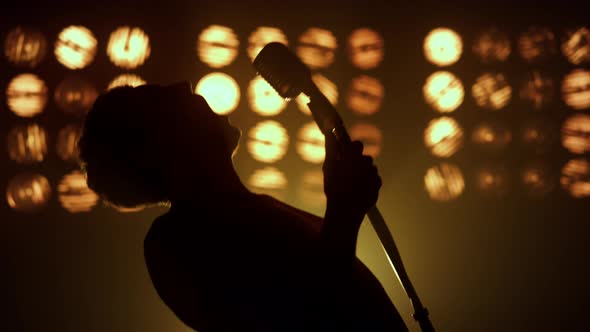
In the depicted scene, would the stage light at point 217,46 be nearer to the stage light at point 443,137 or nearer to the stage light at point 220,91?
the stage light at point 220,91

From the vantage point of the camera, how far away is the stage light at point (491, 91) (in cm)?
→ 132

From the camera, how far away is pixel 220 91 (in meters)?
1.27

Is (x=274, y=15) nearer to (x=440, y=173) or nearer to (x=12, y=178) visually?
(x=440, y=173)

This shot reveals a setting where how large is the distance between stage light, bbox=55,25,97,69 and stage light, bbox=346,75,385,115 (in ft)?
2.45

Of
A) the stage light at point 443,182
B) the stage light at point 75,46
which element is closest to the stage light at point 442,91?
the stage light at point 443,182

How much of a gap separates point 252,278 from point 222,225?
77mm

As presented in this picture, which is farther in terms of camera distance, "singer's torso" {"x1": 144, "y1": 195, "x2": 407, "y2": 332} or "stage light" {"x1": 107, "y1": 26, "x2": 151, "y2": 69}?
"stage light" {"x1": 107, "y1": 26, "x2": 151, "y2": 69}

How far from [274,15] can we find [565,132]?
94 centimetres

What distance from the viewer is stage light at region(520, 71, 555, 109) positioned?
1329 millimetres

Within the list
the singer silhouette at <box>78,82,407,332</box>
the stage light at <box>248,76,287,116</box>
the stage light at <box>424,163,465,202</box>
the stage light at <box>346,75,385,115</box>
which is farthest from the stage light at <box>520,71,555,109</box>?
the singer silhouette at <box>78,82,407,332</box>

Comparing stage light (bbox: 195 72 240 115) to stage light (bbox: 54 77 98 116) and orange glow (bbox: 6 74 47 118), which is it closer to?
stage light (bbox: 54 77 98 116)

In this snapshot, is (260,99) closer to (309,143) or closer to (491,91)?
(309,143)

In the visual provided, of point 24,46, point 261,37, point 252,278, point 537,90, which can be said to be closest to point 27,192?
point 24,46

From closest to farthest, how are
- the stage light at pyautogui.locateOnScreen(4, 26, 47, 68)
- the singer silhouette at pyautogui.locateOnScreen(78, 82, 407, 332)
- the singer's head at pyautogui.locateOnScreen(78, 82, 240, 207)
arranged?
the singer silhouette at pyautogui.locateOnScreen(78, 82, 407, 332)
the singer's head at pyautogui.locateOnScreen(78, 82, 240, 207)
the stage light at pyautogui.locateOnScreen(4, 26, 47, 68)
